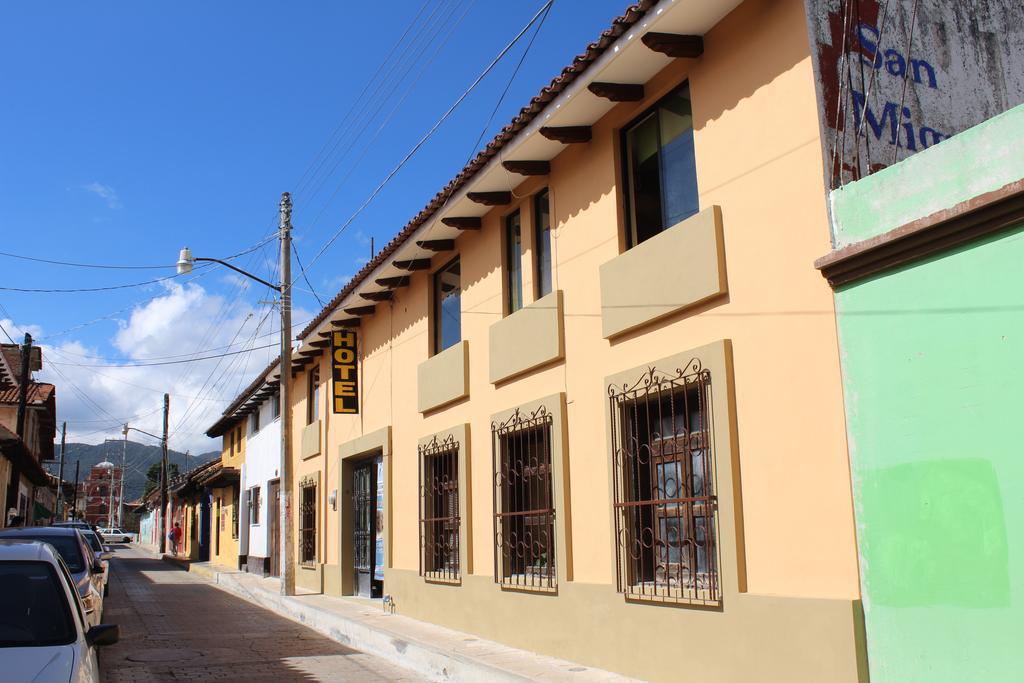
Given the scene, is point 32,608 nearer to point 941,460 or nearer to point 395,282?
point 941,460

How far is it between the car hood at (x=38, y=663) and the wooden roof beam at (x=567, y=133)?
613 centimetres

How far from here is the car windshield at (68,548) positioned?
10.8m

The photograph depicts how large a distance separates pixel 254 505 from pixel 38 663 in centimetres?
2198

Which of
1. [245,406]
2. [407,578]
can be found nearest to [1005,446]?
[407,578]

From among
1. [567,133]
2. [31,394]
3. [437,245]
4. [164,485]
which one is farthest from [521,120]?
[164,485]

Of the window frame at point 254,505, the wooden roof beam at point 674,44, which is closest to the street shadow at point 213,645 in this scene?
the window frame at point 254,505

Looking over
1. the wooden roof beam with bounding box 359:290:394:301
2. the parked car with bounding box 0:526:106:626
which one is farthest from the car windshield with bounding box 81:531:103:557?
the wooden roof beam with bounding box 359:290:394:301

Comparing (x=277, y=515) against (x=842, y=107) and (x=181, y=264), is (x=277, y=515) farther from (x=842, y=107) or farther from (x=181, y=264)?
(x=842, y=107)

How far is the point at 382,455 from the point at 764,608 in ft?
30.7

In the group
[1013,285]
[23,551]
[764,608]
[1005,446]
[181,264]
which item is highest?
[181,264]

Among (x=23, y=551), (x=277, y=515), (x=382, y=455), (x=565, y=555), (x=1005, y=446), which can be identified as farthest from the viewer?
(x=277, y=515)

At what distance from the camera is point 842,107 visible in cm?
635

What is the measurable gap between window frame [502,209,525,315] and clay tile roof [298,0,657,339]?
76 centimetres

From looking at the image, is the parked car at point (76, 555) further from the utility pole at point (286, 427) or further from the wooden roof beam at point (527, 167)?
the wooden roof beam at point (527, 167)
